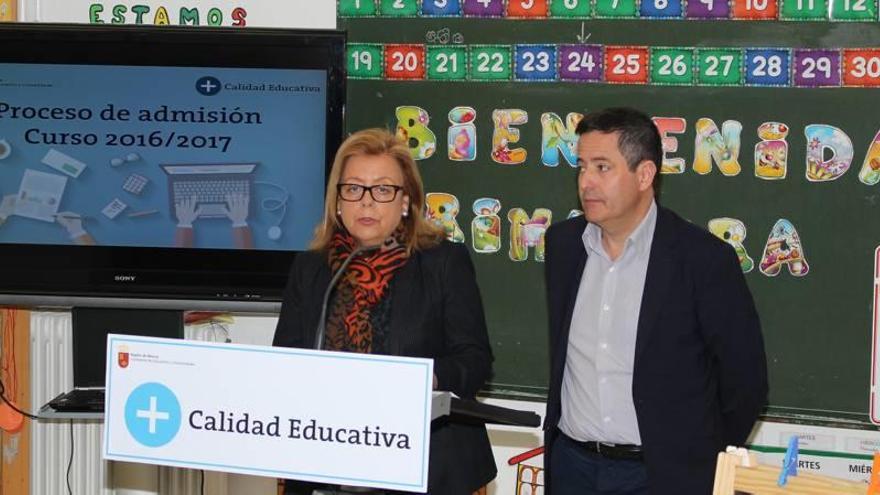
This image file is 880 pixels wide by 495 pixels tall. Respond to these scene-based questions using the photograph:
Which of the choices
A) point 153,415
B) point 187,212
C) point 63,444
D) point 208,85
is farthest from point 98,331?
point 153,415

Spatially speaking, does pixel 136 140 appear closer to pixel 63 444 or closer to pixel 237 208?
pixel 237 208

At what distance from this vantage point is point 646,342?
295 cm

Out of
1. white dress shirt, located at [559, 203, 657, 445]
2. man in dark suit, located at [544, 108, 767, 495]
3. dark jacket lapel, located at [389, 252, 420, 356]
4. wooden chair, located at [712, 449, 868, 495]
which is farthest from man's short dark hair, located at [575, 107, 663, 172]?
wooden chair, located at [712, 449, 868, 495]

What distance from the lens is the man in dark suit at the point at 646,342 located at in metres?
2.95

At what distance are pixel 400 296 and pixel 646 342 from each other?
0.63 m

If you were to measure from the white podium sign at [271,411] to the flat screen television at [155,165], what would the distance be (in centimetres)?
163

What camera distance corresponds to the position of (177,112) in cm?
390

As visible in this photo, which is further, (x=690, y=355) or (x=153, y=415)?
(x=690, y=355)

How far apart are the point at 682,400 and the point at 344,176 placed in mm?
1015

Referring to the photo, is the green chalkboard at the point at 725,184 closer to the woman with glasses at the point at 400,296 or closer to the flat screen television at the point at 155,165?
the flat screen television at the point at 155,165

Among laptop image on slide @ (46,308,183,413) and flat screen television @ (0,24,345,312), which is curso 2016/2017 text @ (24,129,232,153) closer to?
flat screen television @ (0,24,345,312)

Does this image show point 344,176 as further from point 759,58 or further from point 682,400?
point 759,58

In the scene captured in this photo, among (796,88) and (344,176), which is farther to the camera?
(796,88)

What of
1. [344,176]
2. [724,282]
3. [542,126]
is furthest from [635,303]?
[542,126]
